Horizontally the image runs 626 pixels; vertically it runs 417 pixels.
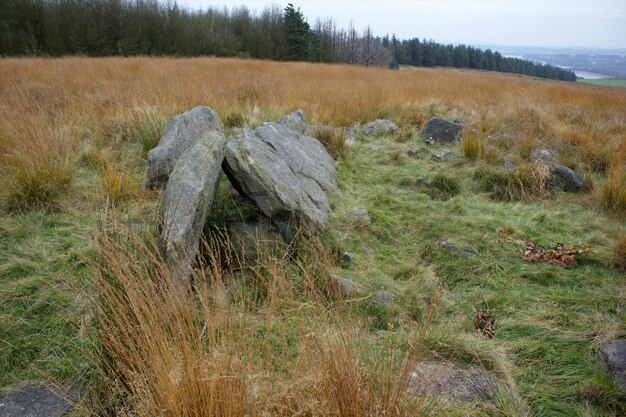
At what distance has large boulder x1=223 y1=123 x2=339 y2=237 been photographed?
3.23m

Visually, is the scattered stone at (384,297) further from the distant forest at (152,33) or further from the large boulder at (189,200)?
the distant forest at (152,33)

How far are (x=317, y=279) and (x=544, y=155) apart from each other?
4392mm

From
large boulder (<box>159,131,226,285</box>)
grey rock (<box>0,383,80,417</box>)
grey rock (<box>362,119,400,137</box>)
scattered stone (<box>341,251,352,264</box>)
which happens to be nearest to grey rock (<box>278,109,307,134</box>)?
grey rock (<box>362,119,400,137</box>)

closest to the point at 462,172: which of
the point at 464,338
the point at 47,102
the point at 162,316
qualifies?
the point at 464,338

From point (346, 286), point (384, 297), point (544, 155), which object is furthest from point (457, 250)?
point (544, 155)

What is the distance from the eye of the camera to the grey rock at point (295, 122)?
18.6 feet

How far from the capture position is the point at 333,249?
11.5ft

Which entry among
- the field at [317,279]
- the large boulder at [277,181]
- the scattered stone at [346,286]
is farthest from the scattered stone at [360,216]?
the scattered stone at [346,286]

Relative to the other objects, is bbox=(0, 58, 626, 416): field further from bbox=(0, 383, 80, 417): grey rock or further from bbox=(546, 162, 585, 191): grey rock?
bbox=(546, 162, 585, 191): grey rock

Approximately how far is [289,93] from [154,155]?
5.38 meters

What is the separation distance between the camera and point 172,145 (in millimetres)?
4184

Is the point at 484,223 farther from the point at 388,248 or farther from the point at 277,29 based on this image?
the point at 277,29

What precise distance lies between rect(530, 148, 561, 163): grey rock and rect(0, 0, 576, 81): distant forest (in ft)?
69.2

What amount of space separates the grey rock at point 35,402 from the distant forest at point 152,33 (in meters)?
21.6
